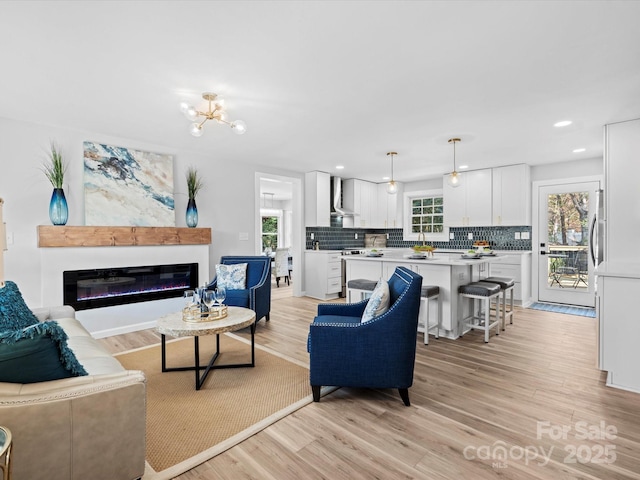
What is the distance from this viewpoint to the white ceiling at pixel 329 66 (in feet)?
6.10

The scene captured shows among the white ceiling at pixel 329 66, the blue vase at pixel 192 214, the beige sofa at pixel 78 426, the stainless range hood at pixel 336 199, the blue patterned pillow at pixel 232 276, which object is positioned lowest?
the beige sofa at pixel 78 426

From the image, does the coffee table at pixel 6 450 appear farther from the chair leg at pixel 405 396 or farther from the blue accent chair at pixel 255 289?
the blue accent chair at pixel 255 289

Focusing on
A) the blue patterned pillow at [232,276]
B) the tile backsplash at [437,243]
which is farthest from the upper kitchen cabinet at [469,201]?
the blue patterned pillow at [232,276]

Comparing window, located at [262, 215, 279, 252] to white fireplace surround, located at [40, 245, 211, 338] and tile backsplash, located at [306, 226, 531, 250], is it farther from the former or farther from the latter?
white fireplace surround, located at [40, 245, 211, 338]

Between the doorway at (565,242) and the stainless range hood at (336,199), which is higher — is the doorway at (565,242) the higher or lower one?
the lower one

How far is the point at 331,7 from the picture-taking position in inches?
70.7

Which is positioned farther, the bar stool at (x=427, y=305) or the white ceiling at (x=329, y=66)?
the bar stool at (x=427, y=305)

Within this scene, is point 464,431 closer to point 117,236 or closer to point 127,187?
point 117,236

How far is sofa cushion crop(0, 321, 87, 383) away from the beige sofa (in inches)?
1.4

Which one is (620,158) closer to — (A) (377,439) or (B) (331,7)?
(B) (331,7)

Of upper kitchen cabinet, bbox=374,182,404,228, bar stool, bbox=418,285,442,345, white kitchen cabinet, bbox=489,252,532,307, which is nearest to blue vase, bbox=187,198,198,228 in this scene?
bar stool, bbox=418,285,442,345

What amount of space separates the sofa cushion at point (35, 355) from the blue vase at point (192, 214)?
3.45 metres

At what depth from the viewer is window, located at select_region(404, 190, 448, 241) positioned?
7.19 metres

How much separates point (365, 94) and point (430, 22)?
3.27 ft
